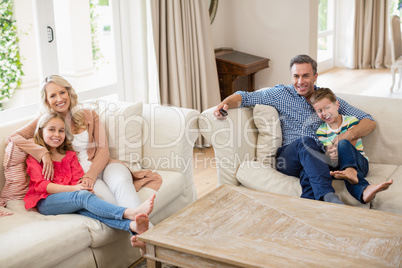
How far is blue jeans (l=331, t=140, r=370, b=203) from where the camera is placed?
240cm

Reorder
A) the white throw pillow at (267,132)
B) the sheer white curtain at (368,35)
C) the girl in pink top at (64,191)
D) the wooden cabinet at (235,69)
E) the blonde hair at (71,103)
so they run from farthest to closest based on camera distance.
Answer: the sheer white curtain at (368,35) < the wooden cabinet at (235,69) < the white throw pillow at (267,132) < the blonde hair at (71,103) < the girl in pink top at (64,191)

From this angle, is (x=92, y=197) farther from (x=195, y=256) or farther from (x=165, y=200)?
(x=195, y=256)

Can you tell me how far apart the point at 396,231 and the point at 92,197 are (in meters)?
1.37

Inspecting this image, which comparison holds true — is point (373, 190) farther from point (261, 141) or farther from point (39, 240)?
point (39, 240)

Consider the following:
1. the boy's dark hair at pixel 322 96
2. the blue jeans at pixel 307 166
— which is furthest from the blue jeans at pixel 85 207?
the boy's dark hair at pixel 322 96

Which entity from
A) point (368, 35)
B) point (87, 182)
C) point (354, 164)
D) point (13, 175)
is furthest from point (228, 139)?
point (368, 35)

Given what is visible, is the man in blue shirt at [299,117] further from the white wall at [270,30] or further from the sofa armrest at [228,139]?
the white wall at [270,30]

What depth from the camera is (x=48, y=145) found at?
2.50m

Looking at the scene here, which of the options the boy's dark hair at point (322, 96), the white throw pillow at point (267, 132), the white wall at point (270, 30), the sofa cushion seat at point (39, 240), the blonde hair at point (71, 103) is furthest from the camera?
the white wall at point (270, 30)

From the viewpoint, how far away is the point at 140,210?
221 centimetres

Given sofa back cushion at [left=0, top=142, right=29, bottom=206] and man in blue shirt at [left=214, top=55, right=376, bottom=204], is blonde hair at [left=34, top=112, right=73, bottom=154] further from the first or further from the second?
man in blue shirt at [left=214, top=55, right=376, bottom=204]

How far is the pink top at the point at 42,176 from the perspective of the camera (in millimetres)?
2359

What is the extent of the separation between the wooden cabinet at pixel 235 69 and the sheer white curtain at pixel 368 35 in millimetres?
3840

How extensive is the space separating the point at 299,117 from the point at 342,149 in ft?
1.30
